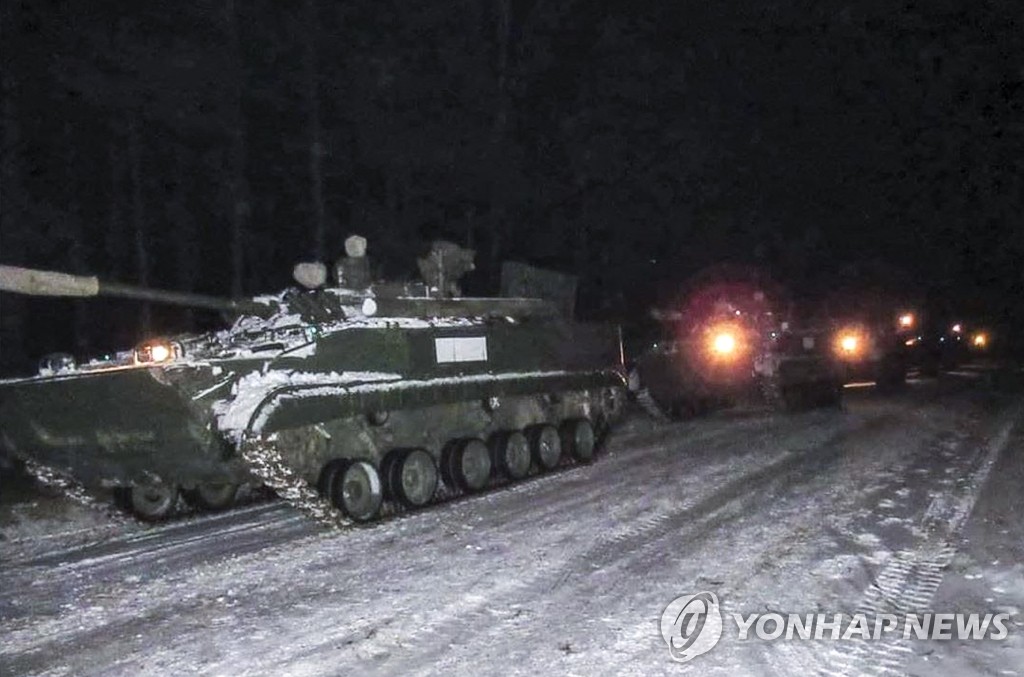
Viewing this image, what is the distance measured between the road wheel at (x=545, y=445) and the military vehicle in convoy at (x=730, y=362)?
490cm

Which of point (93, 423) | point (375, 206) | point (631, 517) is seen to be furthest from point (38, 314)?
point (631, 517)

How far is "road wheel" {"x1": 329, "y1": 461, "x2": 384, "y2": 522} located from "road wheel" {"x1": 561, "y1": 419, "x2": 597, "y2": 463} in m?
3.77

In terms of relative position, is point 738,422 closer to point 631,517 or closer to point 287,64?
point 631,517

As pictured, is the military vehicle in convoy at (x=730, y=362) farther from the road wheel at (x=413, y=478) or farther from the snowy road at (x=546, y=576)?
the road wheel at (x=413, y=478)

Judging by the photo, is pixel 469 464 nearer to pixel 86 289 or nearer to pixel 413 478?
pixel 413 478

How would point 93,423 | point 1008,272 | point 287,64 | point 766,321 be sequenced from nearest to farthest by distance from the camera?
point 93,423 < point 766,321 < point 287,64 < point 1008,272

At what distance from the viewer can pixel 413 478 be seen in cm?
1064

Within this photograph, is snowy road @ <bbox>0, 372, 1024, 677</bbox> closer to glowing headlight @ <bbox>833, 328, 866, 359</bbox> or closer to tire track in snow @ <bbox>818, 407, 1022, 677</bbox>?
tire track in snow @ <bbox>818, 407, 1022, 677</bbox>

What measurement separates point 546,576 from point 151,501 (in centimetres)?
518

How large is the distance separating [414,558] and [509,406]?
471 cm

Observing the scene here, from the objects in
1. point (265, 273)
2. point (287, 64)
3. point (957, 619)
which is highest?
point (287, 64)

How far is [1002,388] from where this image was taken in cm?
2438

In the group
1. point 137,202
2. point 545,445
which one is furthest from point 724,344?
point 137,202

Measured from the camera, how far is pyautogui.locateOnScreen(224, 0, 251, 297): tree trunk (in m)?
24.9
